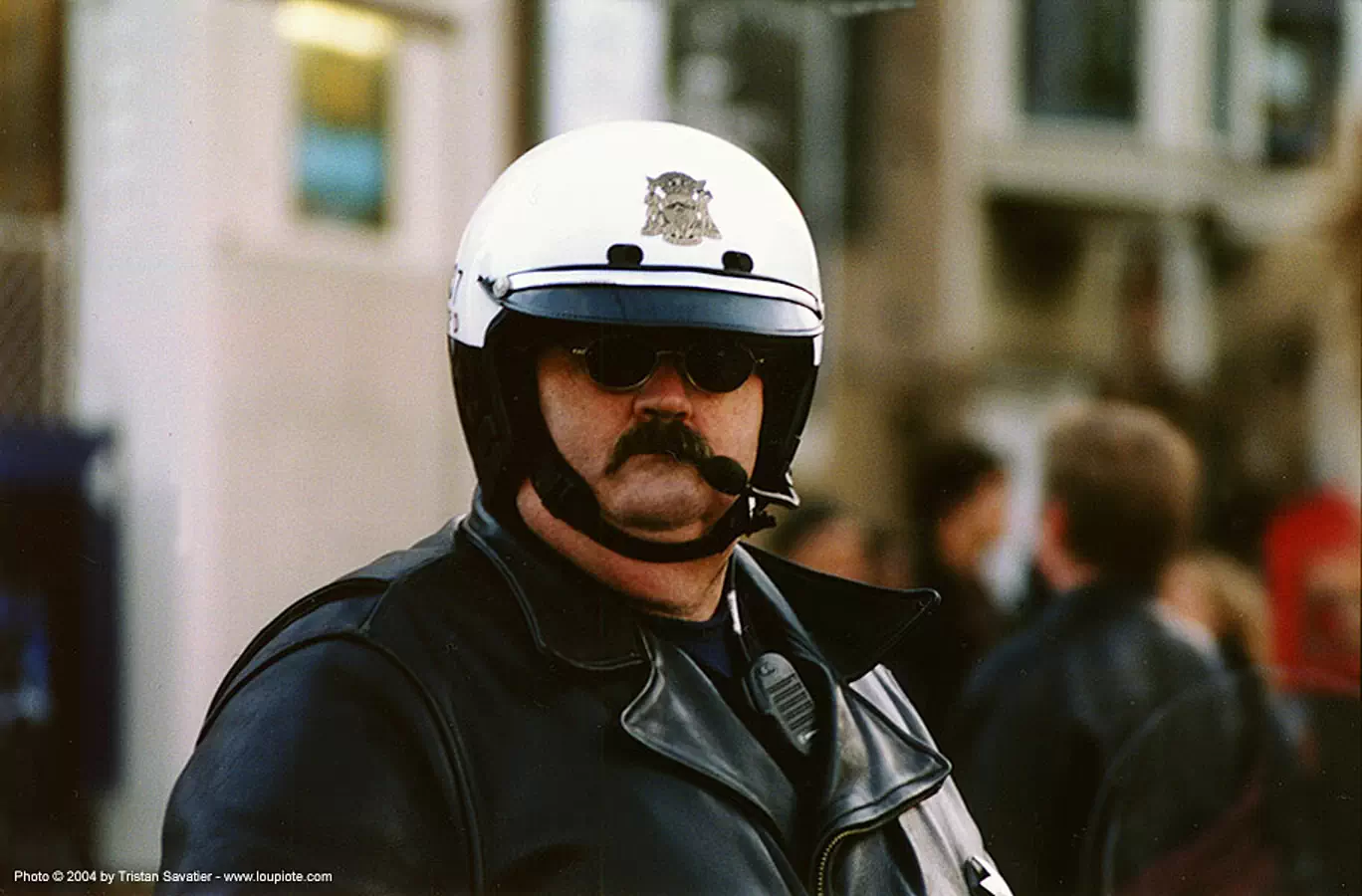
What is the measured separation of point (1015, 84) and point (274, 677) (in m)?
11.9

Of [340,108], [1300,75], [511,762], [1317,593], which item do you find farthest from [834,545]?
[1300,75]

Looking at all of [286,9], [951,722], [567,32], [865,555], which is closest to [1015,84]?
[567,32]

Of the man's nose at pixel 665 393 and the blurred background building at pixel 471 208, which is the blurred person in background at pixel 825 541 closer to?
the blurred background building at pixel 471 208

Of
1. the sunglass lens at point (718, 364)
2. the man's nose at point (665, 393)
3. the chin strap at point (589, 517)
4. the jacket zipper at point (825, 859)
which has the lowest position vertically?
the jacket zipper at point (825, 859)

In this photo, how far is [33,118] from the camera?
5.64 m

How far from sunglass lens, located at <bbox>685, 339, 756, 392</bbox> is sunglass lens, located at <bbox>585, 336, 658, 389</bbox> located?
40 millimetres

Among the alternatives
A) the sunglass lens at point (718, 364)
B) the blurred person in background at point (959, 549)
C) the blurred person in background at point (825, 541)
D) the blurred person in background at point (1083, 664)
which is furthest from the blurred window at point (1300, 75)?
the sunglass lens at point (718, 364)

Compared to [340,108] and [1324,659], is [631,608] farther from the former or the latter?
[340,108]

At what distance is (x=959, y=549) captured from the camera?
4.68 meters

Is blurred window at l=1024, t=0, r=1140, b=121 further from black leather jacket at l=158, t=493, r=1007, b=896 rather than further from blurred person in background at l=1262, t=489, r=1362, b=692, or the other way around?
black leather jacket at l=158, t=493, r=1007, b=896

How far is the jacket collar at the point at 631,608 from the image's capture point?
1.78 metres

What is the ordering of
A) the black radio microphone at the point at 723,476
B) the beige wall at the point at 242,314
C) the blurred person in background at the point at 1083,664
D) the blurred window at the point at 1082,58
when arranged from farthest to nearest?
the blurred window at the point at 1082,58
the beige wall at the point at 242,314
the blurred person in background at the point at 1083,664
the black radio microphone at the point at 723,476

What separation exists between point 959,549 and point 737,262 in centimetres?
288

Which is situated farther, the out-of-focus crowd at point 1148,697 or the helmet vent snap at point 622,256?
the out-of-focus crowd at point 1148,697
